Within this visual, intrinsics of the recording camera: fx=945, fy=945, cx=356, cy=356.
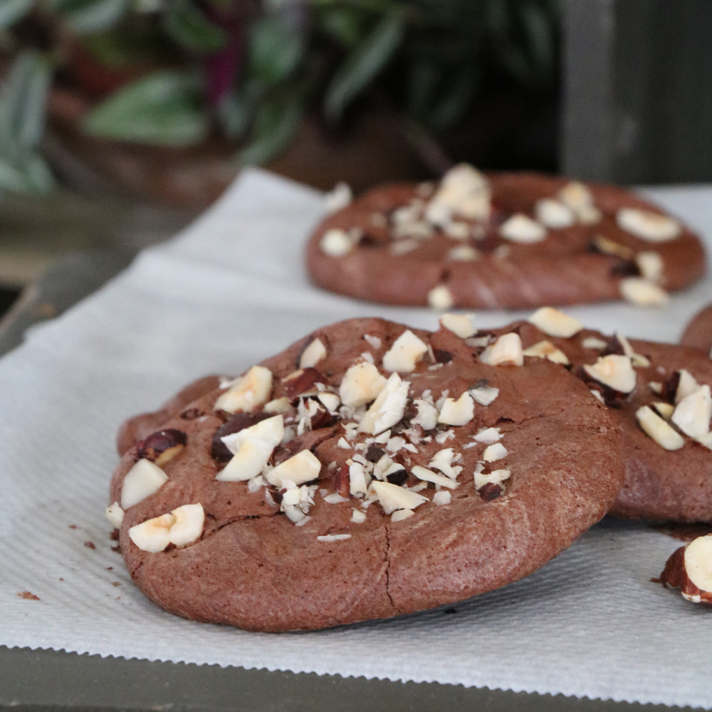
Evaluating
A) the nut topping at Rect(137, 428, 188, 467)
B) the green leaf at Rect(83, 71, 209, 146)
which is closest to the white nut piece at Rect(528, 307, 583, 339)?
the nut topping at Rect(137, 428, 188, 467)

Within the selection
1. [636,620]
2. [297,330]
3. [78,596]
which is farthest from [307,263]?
[636,620]

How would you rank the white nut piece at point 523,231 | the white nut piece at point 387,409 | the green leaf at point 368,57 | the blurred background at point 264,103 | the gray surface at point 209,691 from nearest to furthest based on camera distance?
1. the gray surface at point 209,691
2. the white nut piece at point 387,409
3. the white nut piece at point 523,231
4. the blurred background at point 264,103
5. the green leaf at point 368,57

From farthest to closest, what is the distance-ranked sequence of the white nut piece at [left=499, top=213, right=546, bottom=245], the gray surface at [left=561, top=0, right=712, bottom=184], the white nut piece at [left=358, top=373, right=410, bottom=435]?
the gray surface at [left=561, top=0, right=712, bottom=184]
the white nut piece at [left=499, top=213, right=546, bottom=245]
the white nut piece at [left=358, top=373, right=410, bottom=435]

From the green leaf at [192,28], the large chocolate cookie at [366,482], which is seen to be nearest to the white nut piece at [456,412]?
the large chocolate cookie at [366,482]

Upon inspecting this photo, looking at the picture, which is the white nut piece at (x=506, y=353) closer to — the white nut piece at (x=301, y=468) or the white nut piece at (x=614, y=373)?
the white nut piece at (x=614, y=373)

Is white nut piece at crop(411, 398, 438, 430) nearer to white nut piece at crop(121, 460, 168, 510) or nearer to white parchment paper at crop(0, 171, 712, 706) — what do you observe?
white parchment paper at crop(0, 171, 712, 706)

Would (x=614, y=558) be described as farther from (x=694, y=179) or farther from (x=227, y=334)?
(x=694, y=179)
